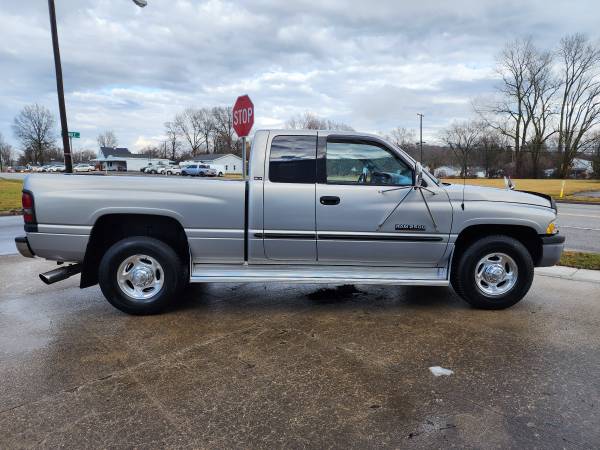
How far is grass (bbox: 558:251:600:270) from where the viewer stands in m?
6.48

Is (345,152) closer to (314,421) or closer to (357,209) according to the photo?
(357,209)

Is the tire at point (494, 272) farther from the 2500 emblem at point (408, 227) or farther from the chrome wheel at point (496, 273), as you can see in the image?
the 2500 emblem at point (408, 227)

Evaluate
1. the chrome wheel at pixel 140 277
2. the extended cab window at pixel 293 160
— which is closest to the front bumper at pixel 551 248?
the extended cab window at pixel 293 160

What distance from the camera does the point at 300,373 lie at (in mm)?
3213

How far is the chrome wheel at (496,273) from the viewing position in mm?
4566

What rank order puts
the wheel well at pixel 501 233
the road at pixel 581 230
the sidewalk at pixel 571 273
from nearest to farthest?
the wheel well at pixel 501 233, the sidewalk at pixel 571 273, the road at pixel 581 230

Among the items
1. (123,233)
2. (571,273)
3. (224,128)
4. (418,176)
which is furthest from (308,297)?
(224,128)

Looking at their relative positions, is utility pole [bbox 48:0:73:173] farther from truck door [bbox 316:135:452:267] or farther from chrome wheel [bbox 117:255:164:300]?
truck door [bbox 316:135:452:267]

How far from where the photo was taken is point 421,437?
247 centimetres

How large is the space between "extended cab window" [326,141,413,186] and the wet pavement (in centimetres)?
142

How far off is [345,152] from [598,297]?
11.6ft

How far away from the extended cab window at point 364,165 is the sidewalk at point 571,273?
10.5 ft

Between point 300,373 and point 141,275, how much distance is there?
2124mm

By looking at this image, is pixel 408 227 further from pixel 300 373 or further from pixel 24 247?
pixel 24 247
